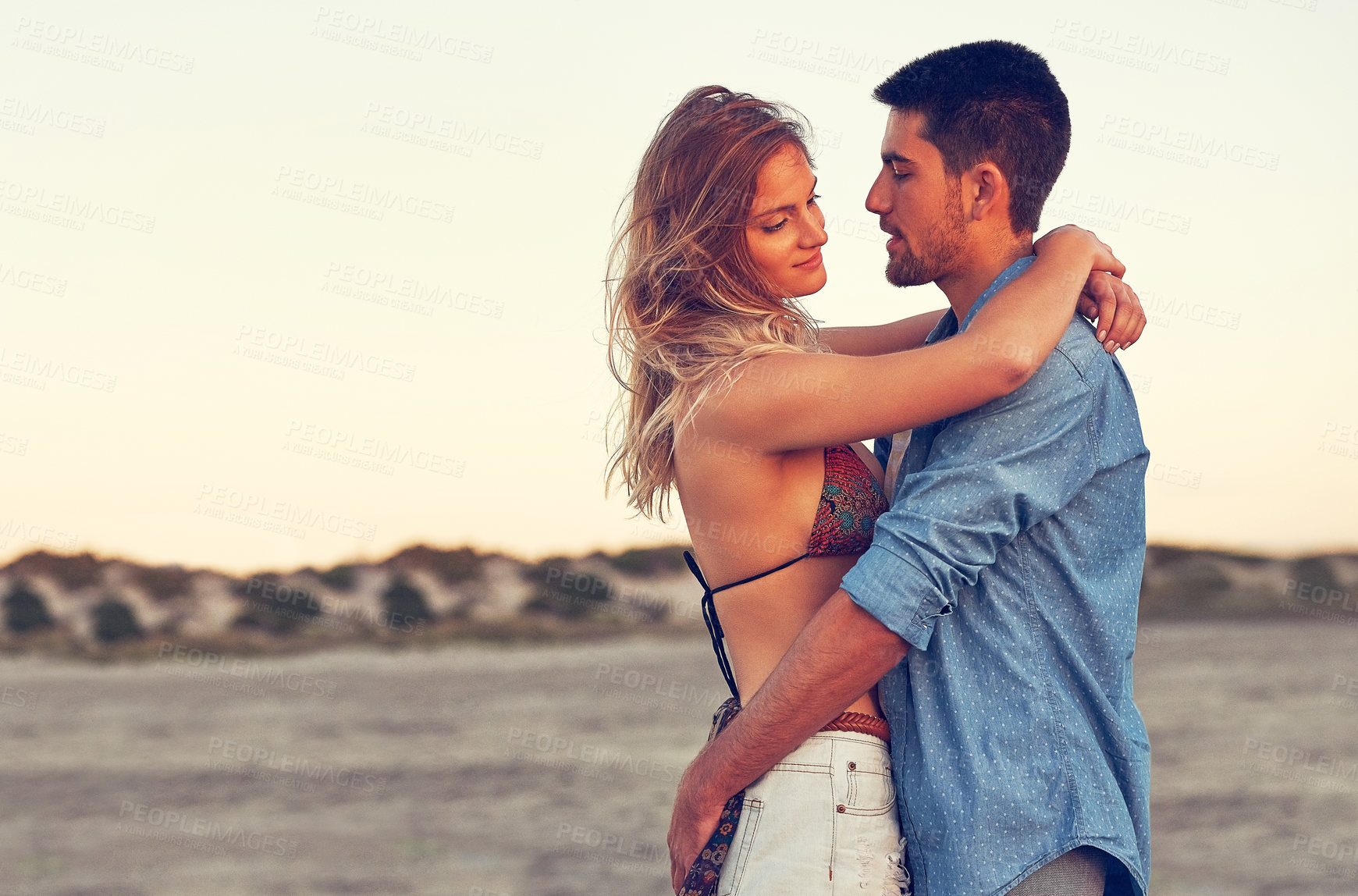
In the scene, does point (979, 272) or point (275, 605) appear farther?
point (275, 605)

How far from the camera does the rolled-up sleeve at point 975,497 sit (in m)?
1.73

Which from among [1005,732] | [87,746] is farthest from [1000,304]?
[87,746]

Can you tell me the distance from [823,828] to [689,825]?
29 centimetres

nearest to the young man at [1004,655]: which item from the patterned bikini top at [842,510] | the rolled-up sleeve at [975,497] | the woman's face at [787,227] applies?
the rolled-up sleeve at [975,497]

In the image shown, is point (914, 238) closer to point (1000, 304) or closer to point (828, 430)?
point (1000, 304)

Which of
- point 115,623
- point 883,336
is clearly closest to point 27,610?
point 115,623

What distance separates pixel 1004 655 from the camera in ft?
5.96

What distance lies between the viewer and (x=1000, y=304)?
184cm

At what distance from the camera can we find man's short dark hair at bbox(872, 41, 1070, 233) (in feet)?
6.77

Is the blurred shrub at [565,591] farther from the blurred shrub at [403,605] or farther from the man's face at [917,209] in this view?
the man's face at [917,209]

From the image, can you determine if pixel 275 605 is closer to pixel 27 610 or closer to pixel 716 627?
pixel 27 610

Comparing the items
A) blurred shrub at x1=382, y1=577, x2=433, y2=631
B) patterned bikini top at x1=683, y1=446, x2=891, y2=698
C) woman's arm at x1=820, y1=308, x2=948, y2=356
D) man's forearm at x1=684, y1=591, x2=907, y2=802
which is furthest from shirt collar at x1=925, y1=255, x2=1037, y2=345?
blurred shrub at x1=382, y1=577, x2=433, y2=631

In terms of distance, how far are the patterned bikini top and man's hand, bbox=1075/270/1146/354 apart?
0.49 m

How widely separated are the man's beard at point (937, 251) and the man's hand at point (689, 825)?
1037 mm
